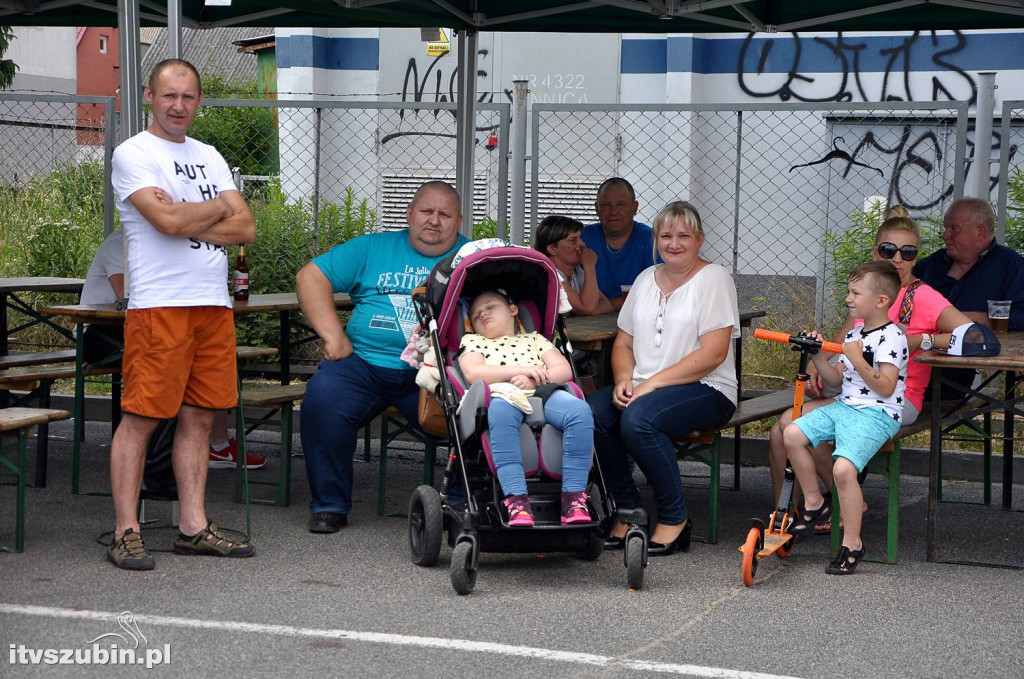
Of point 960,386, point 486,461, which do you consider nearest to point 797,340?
point 960,386

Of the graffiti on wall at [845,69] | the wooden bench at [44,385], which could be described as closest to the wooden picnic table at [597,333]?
the wooden bench at [44,385]

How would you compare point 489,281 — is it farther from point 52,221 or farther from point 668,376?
Answer: point 52,221

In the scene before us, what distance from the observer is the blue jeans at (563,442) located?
5.39 meters

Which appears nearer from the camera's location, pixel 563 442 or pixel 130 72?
pixel 563 442

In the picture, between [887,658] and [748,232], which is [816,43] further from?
[887,658]

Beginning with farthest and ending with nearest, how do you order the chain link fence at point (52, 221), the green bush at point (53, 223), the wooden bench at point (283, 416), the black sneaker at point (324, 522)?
1. the green bush at point (53, 223)
2. the chain link fence at point (52, 221)
3. the wooden bench at point (283, 416)
4. the black sneaker at point (324, 522)

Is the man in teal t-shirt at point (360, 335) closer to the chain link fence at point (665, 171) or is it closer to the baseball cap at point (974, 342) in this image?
the baseball cap at point (974, 342)

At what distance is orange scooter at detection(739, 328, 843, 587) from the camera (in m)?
5.40

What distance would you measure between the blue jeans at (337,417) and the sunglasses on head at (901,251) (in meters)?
2.33

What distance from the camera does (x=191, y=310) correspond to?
5566 millimetres

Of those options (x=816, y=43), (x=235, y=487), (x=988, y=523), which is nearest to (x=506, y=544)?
(x=235, y=487)

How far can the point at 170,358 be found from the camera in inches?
217

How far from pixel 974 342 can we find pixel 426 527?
2426 mm

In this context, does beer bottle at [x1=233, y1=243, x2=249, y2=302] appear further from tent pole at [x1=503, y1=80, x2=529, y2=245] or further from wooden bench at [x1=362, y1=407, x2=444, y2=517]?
tent pole at [x1=503, y1=80, x2=529, y2=245]
